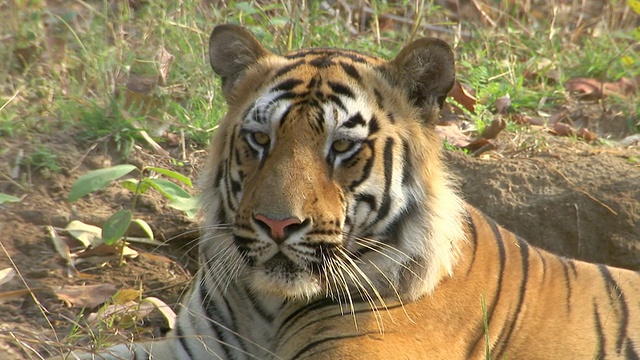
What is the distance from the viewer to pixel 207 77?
4.88m

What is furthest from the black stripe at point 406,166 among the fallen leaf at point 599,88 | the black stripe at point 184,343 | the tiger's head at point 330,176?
the fallen leaf at point 599,88

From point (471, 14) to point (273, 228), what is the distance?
13.5ft

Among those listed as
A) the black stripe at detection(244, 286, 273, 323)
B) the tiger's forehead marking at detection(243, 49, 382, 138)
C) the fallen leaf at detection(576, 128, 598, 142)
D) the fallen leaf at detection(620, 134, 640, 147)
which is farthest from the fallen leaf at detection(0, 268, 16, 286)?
the fallen leaf at detection(620, 134, 640, 147)

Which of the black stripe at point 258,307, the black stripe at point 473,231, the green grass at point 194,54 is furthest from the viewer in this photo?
the green grass at point 194,54

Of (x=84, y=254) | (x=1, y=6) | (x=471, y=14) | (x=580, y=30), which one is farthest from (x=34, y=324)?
(x=580, y=30)

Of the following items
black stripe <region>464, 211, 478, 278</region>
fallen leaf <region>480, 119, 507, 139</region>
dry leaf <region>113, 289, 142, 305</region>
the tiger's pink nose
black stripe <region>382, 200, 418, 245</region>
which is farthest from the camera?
fallen leaf <region>480, 119, 507, 139</region>

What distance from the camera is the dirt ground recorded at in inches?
148

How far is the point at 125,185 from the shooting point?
3.80m

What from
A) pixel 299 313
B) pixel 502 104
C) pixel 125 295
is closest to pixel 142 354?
pixel 125 295

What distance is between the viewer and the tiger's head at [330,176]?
8.70 ft

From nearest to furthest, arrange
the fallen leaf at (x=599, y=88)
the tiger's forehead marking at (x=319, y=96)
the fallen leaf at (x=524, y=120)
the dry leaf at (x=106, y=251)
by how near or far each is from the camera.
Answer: the tiger's forehead marking at (x=319, y=96), the dry leaf at (x=106, y=251), the fallen leaf at (x=524, y=120), the fallen leaf at (x=599, y=88)

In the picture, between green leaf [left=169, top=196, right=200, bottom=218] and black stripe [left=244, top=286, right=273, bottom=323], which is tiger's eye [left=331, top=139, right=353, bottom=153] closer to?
black stripe [left=244, top=286, right=273, bottom=323]

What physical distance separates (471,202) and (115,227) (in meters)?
1.80

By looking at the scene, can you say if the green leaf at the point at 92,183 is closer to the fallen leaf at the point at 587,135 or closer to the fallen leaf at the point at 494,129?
the fallen leaf at the point at 494,129
